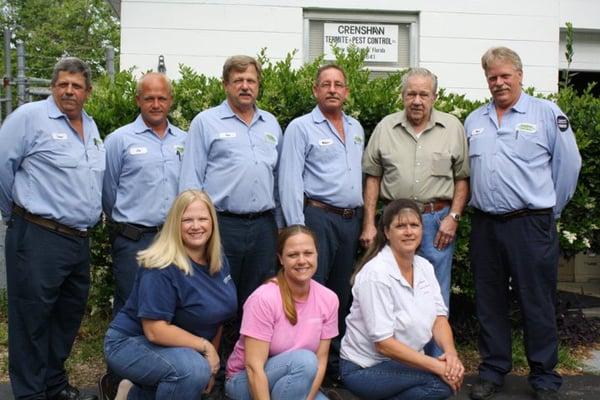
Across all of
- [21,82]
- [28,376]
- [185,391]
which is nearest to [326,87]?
[185,391]

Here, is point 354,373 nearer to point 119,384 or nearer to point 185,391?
point 185,391

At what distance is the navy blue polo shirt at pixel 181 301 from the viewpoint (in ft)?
12.3

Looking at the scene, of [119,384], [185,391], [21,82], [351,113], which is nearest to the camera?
[185,391]

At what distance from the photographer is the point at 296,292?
3990 mm

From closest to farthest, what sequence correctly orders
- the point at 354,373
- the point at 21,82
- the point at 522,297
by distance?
1. the point at 354,373
2. the point at 522,297
3. the point at 21,82

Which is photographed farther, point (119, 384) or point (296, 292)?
point (119, 384)

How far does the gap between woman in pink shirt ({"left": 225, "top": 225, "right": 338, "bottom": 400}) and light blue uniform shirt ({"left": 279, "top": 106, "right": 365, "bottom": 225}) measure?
2.24 ft

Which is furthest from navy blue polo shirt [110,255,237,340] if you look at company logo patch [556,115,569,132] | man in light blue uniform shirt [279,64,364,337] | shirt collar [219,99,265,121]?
company logo patch [556,115,569,132]

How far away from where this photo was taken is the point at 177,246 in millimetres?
3877

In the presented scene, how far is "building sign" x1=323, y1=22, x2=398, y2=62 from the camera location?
820 centimetres

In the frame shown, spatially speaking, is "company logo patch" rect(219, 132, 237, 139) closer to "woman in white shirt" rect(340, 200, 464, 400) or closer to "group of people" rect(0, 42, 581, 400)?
"group of people" rect(0, 42, 581, 400)

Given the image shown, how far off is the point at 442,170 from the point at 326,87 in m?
0.94

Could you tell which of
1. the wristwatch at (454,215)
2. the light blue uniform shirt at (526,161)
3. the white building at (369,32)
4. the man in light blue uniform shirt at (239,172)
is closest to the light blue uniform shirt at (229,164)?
the man in light blue uniform shirt at (239,172)

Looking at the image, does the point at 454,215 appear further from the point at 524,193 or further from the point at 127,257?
the point at 127,257
